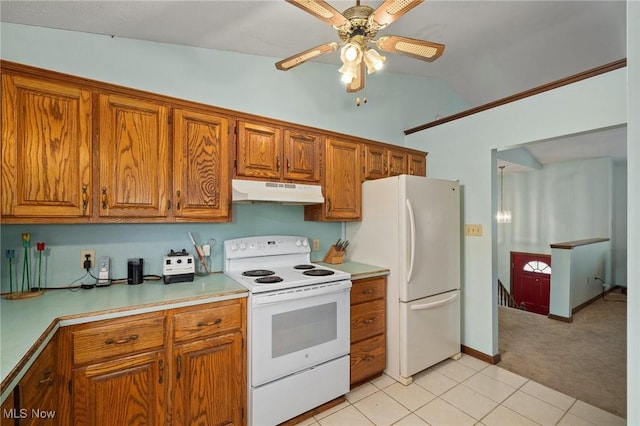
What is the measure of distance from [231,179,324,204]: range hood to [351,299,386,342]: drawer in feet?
3.15

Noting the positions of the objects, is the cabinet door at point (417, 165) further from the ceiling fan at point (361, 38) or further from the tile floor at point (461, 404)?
the tile floor at point (461, 404)

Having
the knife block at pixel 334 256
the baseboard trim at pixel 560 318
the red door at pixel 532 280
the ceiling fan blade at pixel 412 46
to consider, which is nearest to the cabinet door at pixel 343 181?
the knife block at pixel 334 256

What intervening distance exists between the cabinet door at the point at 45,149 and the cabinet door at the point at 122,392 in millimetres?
886

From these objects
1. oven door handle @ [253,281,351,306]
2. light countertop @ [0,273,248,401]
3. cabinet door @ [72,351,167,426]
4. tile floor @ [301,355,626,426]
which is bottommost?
tile floor @ [301,355,626,426]

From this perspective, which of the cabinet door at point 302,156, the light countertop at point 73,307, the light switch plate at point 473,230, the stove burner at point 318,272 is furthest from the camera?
the light switch plate at point 473,230

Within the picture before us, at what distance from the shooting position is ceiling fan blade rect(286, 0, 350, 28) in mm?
1374

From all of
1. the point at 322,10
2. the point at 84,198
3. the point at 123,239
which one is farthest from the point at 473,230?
the point at 84,198

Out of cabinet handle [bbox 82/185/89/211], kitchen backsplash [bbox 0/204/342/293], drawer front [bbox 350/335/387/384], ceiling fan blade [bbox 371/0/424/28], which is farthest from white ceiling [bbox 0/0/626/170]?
drawer front [bbox 350/335/387/384]

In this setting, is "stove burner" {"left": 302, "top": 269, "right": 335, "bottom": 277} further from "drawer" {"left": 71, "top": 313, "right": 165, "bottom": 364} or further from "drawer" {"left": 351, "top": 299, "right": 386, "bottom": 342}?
"drawer" {"left": 71, "top": 313, "right": 165, "bottom": 364}

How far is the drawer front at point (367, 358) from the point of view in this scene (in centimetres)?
229

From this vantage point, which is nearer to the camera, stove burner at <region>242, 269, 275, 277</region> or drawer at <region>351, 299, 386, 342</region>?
stove burner at <region>242, 269, 275, 277</region>

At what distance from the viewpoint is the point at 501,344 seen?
3.11 metres

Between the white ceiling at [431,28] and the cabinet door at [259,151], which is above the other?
the white ceiling at [431,28]

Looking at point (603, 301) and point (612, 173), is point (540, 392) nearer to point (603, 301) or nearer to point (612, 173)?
point (603, 301)
